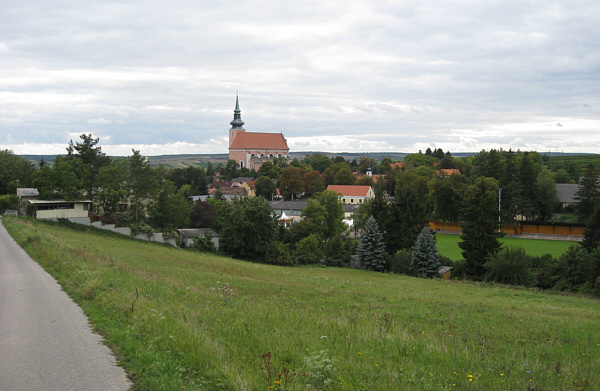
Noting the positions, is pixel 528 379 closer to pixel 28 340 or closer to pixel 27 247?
pixel 28 340

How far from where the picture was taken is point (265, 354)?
7340 mm

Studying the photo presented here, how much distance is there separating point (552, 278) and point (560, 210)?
180ft

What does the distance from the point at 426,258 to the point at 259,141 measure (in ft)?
495

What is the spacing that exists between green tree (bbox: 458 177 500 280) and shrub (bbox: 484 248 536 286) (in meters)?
3.05

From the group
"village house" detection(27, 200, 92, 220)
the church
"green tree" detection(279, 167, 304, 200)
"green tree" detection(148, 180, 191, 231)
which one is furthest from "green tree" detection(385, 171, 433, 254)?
the church

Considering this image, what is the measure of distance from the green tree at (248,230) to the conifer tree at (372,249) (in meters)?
9.86

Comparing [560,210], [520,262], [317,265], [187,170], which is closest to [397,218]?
[317,265]

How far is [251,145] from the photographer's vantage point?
18262 cm

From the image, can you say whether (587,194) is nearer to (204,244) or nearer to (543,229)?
(543,229)

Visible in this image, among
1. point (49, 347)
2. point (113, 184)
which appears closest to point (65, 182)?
point (113, 184)

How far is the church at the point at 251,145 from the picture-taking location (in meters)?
180

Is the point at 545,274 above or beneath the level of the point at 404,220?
beneath

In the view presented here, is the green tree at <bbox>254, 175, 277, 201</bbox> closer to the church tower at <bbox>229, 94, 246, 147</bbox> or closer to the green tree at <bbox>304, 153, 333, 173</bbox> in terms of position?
the green tree at <bbox>304, 153, 333, 173</bbox>

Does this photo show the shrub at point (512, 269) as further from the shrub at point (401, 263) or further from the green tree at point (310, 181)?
the green tree at point (310, 181)
